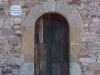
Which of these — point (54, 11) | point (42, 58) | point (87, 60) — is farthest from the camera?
point (42, 58)

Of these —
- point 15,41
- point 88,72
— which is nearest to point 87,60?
point 88,72

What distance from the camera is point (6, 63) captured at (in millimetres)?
6535

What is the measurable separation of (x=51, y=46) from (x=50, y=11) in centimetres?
82

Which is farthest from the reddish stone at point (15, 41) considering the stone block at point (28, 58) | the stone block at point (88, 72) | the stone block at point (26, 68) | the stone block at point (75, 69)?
the stone block at point (88, 72)

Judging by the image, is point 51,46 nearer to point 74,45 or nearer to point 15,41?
point 74,45

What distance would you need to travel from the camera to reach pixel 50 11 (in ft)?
21.6

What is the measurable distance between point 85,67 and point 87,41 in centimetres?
58

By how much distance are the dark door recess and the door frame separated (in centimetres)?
22

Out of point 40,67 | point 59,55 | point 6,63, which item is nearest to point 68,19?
point 59,55

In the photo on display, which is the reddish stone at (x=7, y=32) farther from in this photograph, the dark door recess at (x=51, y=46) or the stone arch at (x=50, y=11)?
the dark door recess at (x=51, y=46)

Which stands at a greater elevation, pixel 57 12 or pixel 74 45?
pixel 57 12

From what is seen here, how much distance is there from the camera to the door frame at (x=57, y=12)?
650cm

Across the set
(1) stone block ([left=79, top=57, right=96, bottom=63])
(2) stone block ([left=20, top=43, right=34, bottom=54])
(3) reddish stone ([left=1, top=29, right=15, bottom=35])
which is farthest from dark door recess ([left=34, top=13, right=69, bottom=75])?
(3) reddish stone ([left=1, top=29, right=15, bottom=35])

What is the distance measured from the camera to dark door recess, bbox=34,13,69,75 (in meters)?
6.71
